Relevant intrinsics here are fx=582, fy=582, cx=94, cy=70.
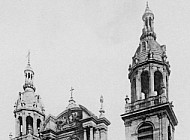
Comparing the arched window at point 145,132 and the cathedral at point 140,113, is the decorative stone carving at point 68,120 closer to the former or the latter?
the cathedral at point 140,113

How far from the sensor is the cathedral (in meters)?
40.7

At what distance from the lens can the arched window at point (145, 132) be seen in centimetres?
4044

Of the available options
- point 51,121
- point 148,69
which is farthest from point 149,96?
point 51,121

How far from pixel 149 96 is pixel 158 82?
10.4 feet

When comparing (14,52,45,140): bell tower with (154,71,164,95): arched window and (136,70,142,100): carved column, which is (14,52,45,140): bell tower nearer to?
(136,70,142,100): carved column

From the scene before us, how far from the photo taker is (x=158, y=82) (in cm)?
4456

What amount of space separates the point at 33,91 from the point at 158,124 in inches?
540

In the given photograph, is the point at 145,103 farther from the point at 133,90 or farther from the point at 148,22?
the point at 148,22

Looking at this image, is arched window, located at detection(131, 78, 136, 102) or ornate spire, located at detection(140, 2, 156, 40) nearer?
arched window, located at detection(131, 78, 136, 102)

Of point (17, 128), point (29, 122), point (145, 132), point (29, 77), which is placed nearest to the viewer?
point (145, 132)

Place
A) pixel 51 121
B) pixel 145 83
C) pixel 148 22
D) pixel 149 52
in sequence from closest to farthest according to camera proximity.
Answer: pixel 149 52 → pixel 145 83 → pixel 51 121 → pixel 148 22

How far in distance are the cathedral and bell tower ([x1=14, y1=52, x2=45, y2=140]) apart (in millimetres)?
84

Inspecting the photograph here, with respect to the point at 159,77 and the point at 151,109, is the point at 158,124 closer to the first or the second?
the point at 151,109

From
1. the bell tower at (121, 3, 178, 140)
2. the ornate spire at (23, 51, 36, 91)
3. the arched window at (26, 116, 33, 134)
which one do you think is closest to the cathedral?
the bell tower at (121, 3, 178, 140)
